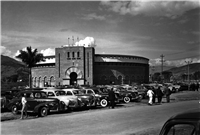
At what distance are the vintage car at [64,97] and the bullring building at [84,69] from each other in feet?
143

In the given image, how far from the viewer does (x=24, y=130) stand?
12.5 metres

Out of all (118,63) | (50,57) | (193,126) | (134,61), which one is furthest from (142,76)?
(193,126)

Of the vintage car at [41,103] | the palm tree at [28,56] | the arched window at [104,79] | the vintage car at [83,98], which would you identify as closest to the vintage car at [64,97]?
the vintage car at [83,98]

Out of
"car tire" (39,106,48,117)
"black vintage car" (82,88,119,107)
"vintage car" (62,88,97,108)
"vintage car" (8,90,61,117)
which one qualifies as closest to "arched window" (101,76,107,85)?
"black vintage car" (82,88,119,107)

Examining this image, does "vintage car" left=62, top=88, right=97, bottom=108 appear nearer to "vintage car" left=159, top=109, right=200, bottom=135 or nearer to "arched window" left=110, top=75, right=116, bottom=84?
"vintage car" left=159, top=109, right=200, bottom=135

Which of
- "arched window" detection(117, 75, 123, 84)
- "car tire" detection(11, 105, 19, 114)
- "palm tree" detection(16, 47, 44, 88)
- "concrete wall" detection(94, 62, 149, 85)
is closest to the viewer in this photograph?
"car tire" detection(11, 105, 19, 114)

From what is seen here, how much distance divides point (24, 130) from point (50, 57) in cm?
6178

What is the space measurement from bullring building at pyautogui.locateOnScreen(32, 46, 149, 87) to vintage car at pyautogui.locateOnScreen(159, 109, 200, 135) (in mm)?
60846

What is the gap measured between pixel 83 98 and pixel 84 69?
4440cm

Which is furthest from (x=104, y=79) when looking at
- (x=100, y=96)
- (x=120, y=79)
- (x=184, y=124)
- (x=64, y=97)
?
(x=184, y=124)

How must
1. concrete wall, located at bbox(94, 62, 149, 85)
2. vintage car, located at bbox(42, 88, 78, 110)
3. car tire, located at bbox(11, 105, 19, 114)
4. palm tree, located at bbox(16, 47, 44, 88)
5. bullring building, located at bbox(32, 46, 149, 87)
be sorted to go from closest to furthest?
1. car tire, located at bbox(11, 105, 19, 114)
2. vintage car, located at bbox(42, 88, 78, 110)
3. palm tree, located at bbox(16, 47, 44, 88)
4. bullring building, located at bbox(32, 46, 149, 87)
5. concrete wall, located at bbox(94, 62, 149, 85)

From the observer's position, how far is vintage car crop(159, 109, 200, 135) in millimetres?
2463

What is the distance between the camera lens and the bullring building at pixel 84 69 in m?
65.0

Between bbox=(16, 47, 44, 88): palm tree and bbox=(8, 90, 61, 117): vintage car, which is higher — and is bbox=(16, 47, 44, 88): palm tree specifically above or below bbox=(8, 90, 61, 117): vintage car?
above
